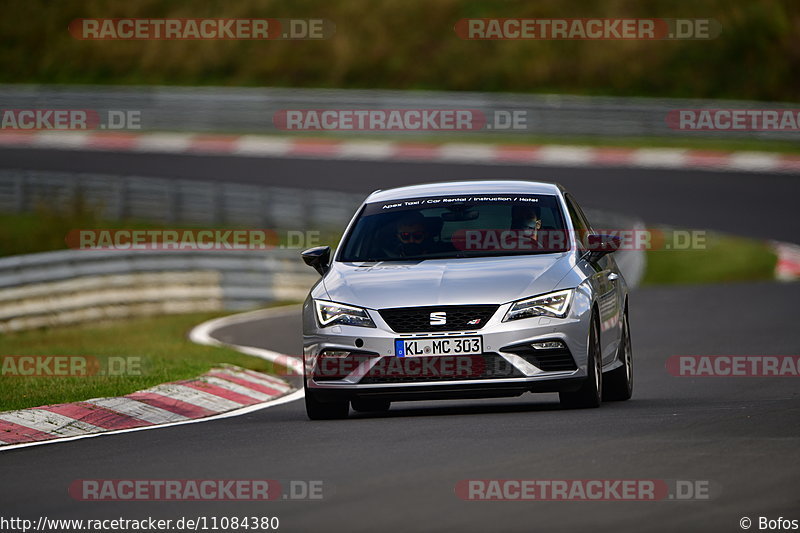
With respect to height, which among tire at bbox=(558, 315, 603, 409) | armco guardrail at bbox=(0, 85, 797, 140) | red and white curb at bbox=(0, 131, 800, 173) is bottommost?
tire at bbox=(558, 315, 603, 409)

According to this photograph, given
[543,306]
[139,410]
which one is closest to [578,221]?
[543,306]

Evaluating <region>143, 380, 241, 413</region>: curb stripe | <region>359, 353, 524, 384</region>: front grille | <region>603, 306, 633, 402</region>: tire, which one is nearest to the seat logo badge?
<region>359, 353, 524, 384</region>: front grille

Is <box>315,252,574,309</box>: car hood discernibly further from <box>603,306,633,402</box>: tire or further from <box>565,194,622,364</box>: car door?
<box>603,306,633,402</box>: tire

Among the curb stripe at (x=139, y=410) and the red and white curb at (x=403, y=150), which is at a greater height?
the red and white curb at (x=403, y=150)

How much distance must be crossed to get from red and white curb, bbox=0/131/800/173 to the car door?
24.3 metres

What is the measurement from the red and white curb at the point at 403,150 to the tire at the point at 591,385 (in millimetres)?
25656

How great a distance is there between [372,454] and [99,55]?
43.2m

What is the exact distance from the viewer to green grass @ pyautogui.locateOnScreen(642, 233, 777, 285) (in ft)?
90.3

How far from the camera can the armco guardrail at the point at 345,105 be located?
3897 centimetres

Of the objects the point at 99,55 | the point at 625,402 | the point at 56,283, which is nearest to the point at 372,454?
the point at 625,402

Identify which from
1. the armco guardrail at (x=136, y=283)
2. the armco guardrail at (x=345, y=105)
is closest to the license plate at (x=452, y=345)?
the armco guardrail at (x=136, y=283)

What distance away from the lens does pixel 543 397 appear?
12.5 meters

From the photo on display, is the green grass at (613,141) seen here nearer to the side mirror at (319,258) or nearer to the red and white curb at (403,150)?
the red and white curb at (403,150)

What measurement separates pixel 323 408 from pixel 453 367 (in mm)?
1087
